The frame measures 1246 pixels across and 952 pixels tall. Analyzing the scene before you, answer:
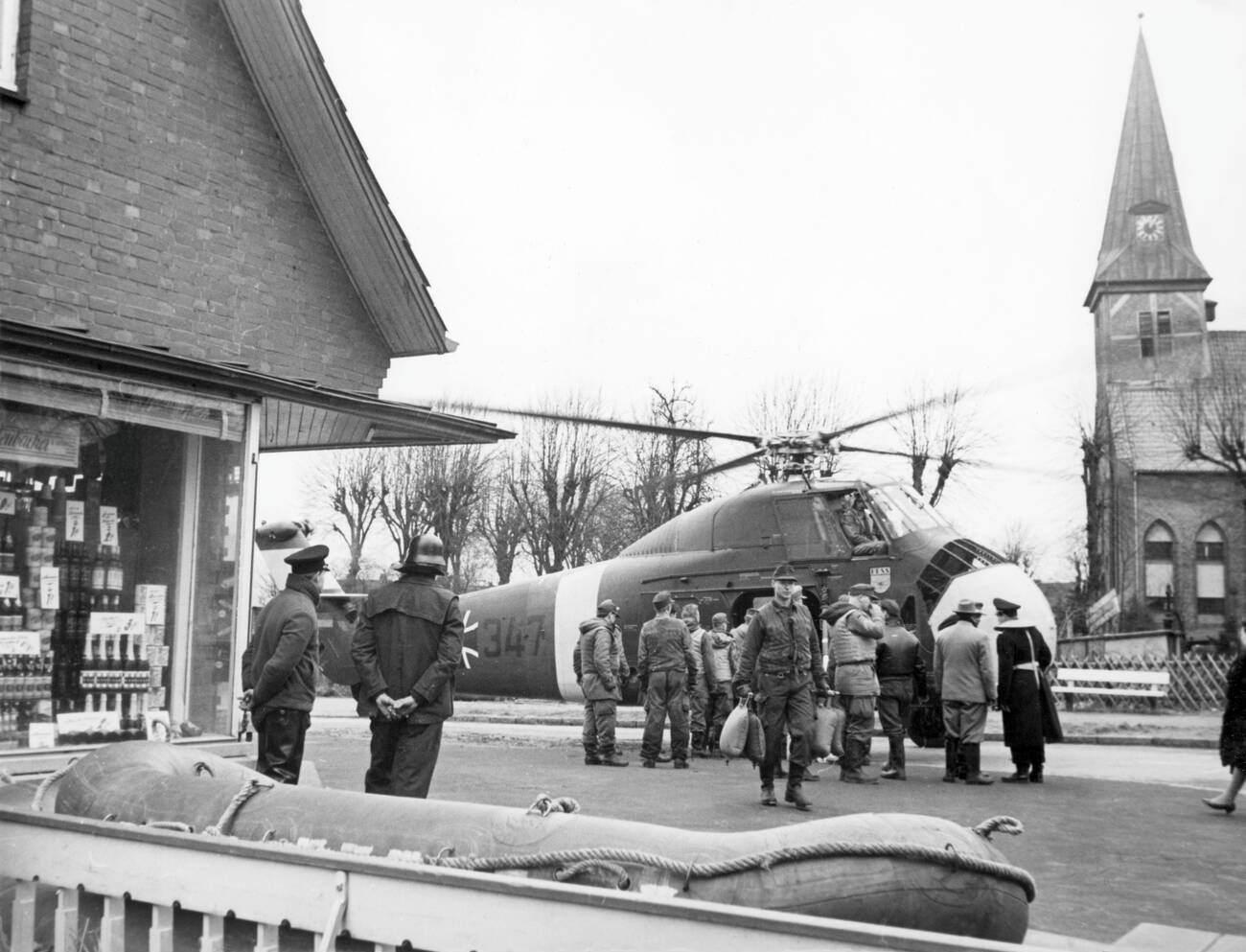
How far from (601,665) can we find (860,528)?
380 centimetres

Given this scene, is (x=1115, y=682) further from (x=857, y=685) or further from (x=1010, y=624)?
(x=857, y=685)

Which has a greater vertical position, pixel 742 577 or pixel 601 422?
pixel 601 422

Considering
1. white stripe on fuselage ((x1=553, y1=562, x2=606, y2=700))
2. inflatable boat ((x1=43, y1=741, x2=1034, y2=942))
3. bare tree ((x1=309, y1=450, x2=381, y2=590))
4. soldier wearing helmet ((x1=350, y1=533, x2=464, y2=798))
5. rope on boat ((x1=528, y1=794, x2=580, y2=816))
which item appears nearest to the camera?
inflatable boat ((x1=43, y1=741, x2=1034, y2=942))

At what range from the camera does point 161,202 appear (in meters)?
9.17

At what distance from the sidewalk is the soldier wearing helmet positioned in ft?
38.9

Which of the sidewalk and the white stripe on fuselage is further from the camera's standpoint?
the white stripe on fuselage

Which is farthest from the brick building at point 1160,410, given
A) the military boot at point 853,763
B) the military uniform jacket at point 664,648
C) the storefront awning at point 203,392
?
the military uniform jacket at point 664,648

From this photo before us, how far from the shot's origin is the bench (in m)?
22.7

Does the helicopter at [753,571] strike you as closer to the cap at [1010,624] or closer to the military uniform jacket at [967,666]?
the cap at [1010,624]

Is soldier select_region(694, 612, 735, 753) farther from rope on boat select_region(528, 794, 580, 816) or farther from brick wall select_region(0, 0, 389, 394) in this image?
rope on boat select_region(528, 794, 580, 816)

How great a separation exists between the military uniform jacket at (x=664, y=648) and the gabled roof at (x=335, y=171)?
12.7 ft

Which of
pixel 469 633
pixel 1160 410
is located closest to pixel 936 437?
pixel 1160 410

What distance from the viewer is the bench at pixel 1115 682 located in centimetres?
2270

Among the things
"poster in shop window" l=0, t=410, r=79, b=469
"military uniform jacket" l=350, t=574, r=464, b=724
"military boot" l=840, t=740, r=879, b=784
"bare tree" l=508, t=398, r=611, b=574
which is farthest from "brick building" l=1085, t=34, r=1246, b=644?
"bare tree" l=508, t=398, r=611, b=574
